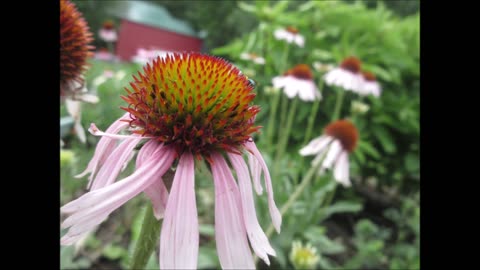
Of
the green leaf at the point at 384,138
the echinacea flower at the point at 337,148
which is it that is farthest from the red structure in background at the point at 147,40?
the green leaf at the point at 384,138

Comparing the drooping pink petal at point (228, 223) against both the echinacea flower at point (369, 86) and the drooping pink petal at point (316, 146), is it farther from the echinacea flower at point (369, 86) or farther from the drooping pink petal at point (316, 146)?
the echinacea flower at point (369, 86)

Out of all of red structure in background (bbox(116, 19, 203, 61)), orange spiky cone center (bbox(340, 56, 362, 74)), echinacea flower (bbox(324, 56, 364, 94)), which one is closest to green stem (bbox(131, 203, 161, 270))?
red structure in background (bbox(116, 19, 203, 61))

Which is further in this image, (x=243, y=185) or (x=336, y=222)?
(x=336, y=222)

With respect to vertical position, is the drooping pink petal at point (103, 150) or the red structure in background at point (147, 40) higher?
the red structure in background at point (147, 40)

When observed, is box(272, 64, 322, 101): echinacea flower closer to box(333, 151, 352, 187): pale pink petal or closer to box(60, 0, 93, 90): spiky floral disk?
box(333, 151, 352, 187): pale pink petal
